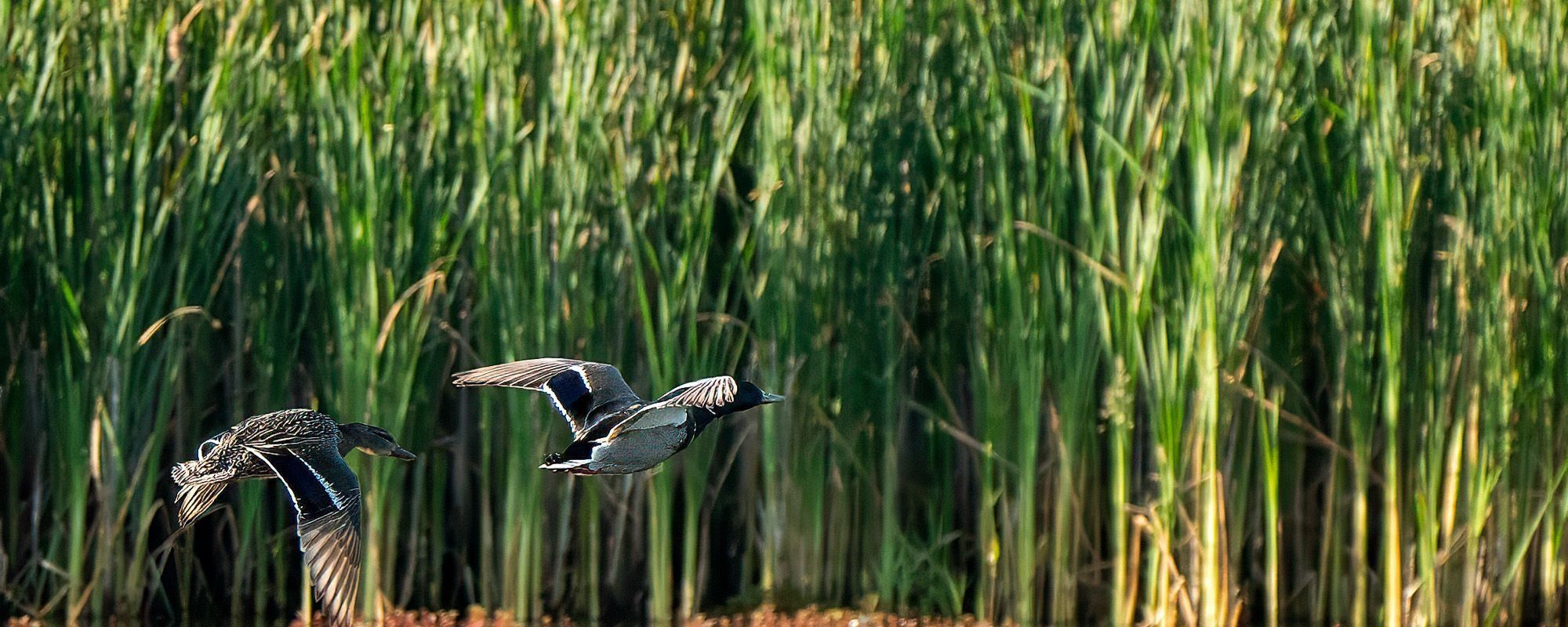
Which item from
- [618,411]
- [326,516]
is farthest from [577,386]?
[326,516]

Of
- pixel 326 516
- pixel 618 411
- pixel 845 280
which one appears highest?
pixel 845 280

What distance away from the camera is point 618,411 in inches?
97.8

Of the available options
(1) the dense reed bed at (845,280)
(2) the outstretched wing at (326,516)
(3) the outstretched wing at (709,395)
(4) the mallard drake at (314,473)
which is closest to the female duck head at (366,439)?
(4) the mallard drake at (314,473)

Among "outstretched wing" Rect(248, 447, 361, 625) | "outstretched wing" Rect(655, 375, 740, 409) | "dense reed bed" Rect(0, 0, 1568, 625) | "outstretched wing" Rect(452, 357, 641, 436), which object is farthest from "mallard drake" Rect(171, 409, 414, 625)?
"dense reed bed" Rect(0, 0, 1568, 625)

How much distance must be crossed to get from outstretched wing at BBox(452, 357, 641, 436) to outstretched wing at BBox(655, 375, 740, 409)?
16 centimetres

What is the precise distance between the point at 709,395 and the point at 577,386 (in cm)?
33

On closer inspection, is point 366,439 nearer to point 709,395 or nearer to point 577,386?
point 577,386

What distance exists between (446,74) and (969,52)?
3.53 ft

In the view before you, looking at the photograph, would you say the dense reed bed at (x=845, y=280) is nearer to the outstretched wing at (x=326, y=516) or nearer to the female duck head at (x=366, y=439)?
the female duck head at (x=366, y=439)

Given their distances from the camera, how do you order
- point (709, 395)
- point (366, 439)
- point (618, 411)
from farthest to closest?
point (366, 439), point (618, 411), point (709, 395)

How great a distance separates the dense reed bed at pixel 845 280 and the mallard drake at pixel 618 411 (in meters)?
0.76

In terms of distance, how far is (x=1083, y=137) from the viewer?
340 cm

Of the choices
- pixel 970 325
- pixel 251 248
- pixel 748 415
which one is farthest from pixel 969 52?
pixel 251 248

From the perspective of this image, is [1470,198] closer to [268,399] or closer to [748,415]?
[748,415]
